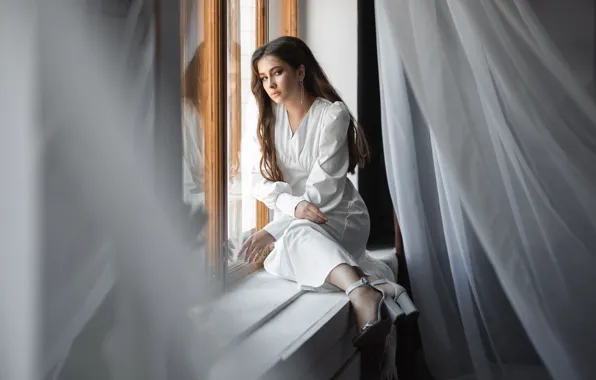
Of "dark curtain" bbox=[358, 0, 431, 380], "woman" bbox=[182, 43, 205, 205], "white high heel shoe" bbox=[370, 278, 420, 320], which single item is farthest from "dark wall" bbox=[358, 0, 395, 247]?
"woman" bbox=[182, 43, 205, 205]

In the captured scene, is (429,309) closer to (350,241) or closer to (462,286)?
(462,286)

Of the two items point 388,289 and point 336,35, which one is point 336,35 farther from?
point 388,289

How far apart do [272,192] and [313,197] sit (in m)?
0.10

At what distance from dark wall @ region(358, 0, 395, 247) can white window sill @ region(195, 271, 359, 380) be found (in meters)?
0.70

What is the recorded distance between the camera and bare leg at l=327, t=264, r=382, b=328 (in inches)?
46.2

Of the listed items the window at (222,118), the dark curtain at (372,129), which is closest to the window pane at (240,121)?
the window at (222,118)

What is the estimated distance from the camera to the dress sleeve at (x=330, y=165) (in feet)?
4.73

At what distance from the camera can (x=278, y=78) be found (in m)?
1.47

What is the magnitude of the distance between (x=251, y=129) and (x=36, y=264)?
113cm

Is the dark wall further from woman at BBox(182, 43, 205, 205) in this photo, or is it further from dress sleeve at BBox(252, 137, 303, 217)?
woman at BBox(182, 43, 205, 205)

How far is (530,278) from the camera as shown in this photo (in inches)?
46.3

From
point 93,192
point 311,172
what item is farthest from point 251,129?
point 93,192

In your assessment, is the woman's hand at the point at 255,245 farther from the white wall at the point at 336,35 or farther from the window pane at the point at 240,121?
the white wall at the point at 336,35

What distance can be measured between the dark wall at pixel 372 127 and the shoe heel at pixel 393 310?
2.50 feet
